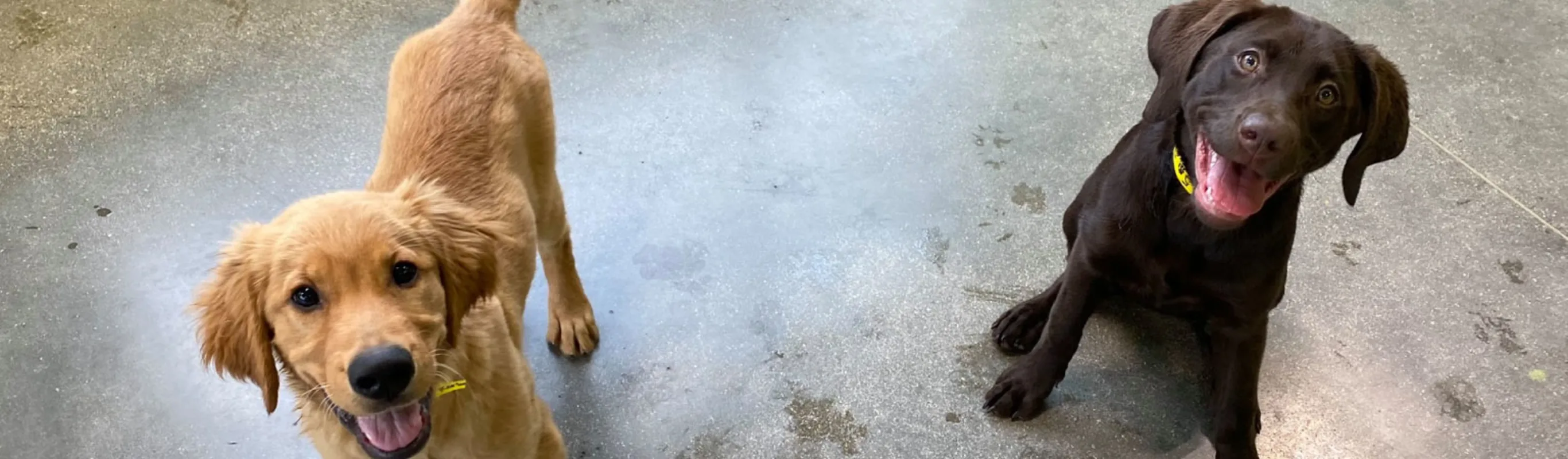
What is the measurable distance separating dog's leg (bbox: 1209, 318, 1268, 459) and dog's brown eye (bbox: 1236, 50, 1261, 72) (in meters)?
0.55

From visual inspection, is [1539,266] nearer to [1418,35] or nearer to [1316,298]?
[1316,298]

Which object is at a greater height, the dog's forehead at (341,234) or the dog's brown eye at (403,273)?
the dog's forehead at (341,234)

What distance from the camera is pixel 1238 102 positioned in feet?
5.16

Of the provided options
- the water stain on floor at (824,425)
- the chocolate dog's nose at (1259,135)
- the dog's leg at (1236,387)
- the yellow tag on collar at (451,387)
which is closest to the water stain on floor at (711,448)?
the water stain on floor at (824,425)

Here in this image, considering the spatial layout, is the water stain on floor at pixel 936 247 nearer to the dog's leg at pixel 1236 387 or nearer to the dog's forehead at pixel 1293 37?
the dog's leg at pixel 1236 387

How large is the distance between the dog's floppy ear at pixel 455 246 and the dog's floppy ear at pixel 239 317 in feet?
0.72

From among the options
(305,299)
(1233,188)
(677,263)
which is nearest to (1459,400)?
(1233,188)

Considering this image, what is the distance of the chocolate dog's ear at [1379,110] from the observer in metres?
1.60

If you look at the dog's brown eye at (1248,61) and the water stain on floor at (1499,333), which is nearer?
the dog's brown eye at (1248,61)

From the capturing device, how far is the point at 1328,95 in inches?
62.6

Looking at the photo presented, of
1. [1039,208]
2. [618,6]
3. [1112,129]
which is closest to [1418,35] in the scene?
[1112,129]

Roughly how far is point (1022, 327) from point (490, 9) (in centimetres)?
138

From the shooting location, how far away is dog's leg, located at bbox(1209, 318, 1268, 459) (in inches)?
77.2

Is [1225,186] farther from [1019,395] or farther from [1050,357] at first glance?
[1019,395]
